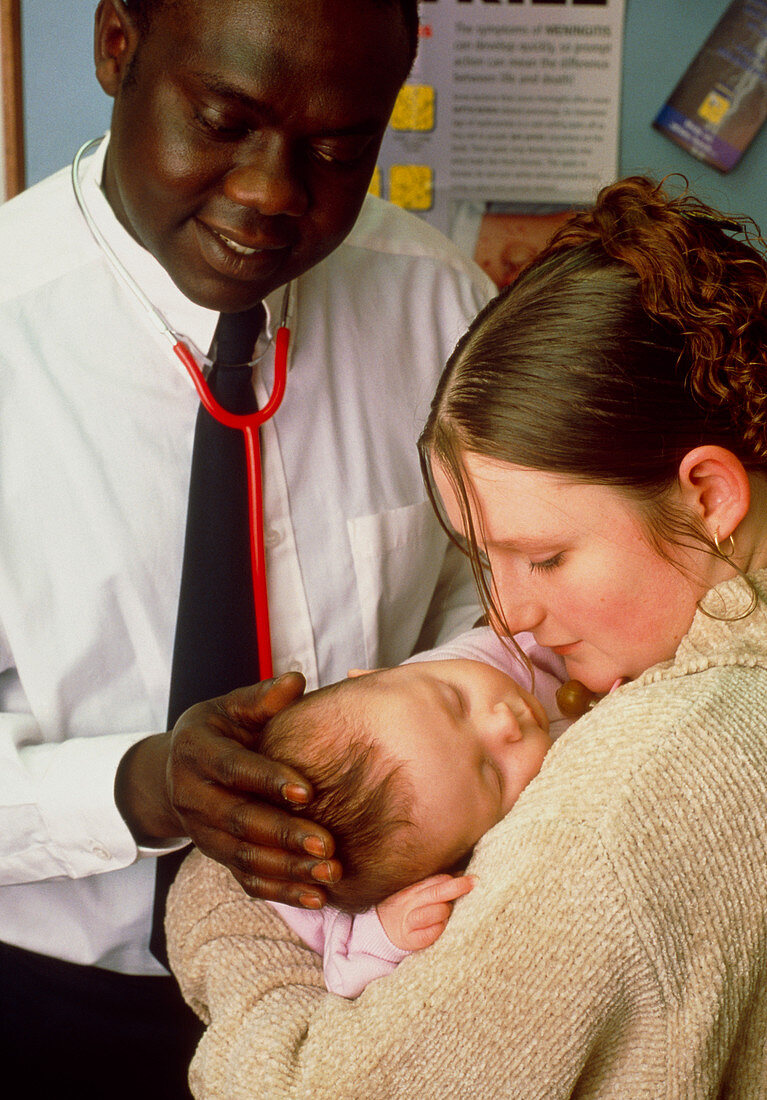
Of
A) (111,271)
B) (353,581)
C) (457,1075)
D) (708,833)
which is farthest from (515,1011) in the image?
(111,271)

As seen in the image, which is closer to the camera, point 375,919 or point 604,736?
point 604,736

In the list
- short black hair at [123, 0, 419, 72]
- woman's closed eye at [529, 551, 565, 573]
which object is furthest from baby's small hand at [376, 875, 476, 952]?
short black hair at [123, 0, 419, 72]

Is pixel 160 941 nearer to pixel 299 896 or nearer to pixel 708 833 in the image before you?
pixel 299 896

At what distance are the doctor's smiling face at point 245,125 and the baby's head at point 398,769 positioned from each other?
18.8 inches

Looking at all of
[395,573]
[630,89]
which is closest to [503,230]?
[630,89]

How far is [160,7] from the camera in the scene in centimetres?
97

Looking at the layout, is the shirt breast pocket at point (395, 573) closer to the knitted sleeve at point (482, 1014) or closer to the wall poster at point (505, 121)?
the knitted sleeve at point (482, 1014)

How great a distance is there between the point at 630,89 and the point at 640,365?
1217 mm

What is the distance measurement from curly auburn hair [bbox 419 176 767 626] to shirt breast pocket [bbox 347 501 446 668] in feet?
1.35

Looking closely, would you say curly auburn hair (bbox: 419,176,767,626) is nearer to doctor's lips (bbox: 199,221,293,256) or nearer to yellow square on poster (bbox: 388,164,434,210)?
doctor's lips (bbox: 199,221,293,256)

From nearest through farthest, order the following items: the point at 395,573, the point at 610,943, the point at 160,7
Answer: the point at 610,943 < the point at 160,7 < the point at 395,573

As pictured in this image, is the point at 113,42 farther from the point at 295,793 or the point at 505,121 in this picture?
the point at 505,121

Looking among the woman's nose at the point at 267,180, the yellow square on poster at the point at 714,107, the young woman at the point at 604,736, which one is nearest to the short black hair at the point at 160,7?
the woman's nose at the point at 267,180

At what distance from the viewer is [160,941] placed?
1.17 metres
